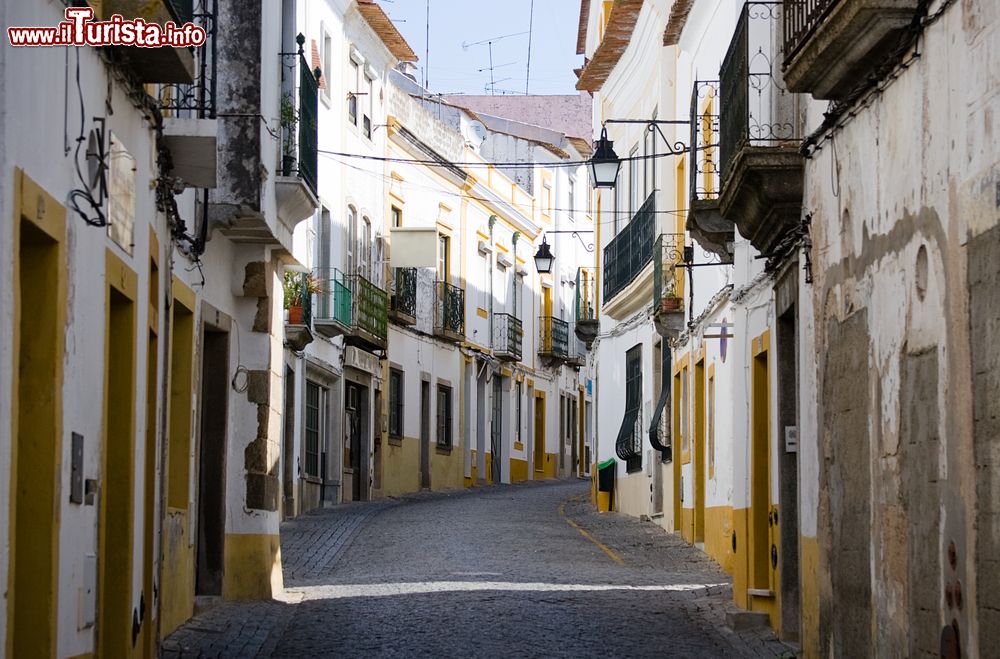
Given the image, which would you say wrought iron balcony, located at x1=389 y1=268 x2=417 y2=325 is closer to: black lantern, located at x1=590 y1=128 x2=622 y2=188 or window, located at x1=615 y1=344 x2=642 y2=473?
window, located at x1=615 y1=344 x2=642 y2=473

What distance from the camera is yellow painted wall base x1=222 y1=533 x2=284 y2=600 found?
15.6 meters

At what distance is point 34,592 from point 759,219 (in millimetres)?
6605

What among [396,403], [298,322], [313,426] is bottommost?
[313,426]

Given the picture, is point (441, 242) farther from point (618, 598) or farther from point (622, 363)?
point (618, 598)

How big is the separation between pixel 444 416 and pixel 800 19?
29.0 metres

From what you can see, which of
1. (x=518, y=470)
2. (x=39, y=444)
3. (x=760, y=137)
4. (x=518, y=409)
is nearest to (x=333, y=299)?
(x=760, y=137)

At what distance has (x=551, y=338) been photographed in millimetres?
51281

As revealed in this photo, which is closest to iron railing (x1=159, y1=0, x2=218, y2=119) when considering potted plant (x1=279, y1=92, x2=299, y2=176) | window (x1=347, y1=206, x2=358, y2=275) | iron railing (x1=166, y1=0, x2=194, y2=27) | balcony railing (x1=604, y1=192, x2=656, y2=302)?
iron railing (x1=166, y1=0, x2=194, y2=27)

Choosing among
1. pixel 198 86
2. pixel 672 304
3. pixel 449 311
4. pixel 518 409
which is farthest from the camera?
pixel 518 409

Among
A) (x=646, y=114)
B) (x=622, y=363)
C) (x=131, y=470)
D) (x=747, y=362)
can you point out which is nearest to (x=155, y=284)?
(x=131, y=470)

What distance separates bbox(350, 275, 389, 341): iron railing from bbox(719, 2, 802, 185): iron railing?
16806mm

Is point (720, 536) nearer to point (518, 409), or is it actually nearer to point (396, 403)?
point (396, 403)

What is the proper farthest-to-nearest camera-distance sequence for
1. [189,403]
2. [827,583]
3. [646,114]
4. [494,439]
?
[494,439] → [646,114] → [189,403] → [827,583]

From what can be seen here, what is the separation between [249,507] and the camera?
15797 mm
